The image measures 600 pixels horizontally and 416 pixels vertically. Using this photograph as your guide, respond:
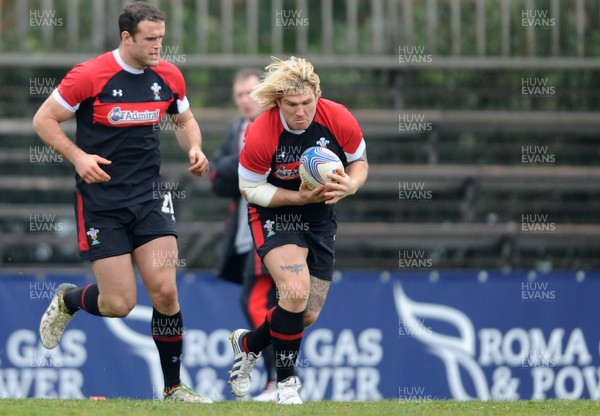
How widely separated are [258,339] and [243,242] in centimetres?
178

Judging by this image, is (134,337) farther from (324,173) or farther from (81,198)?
(324,173)

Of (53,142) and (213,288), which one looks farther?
(213,288)

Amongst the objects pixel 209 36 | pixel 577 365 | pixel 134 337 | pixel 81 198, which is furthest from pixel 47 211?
pixel 577 365

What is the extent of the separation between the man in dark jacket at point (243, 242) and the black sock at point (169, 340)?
152 cm

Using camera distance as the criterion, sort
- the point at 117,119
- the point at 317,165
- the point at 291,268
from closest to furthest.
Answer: the point at 317,165, the point at 291,268, the point at 117,119

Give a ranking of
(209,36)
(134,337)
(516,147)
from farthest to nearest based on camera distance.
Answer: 1. (209,36)
2. (516,147)
3. (134,337)

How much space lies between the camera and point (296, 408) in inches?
266

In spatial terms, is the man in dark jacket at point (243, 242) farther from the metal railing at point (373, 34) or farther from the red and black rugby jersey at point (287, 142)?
the metal railing at point (373, 34)

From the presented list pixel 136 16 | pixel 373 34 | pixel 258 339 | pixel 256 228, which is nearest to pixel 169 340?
pixel 258 339

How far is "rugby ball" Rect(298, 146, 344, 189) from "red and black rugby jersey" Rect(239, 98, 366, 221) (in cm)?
20

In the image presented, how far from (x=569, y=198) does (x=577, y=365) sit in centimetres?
312

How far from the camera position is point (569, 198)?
42.0ft

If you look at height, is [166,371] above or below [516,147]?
below

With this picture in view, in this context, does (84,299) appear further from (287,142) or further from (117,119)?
(287,142)
